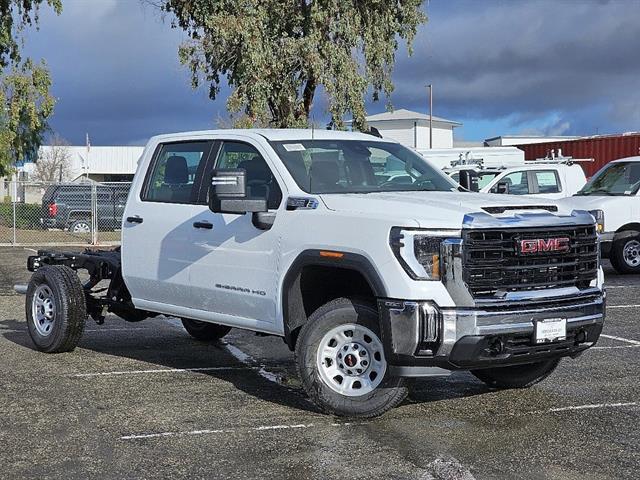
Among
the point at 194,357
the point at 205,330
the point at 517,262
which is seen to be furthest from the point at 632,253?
the point at 517,262

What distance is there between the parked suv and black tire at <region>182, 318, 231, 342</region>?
2032cm

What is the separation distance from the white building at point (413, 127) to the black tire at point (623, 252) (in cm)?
6489

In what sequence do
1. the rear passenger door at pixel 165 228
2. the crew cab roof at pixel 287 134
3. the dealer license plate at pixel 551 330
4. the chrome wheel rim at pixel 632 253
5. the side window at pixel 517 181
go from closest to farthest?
the dealer license plate at pixel 551 330
the crew cab roof at pixel 287 134
the rear passenger door at pixel 165 228
the chrome wheel rim at pixel 632 253
the side window at pixel 517 181

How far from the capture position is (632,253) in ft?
54.7

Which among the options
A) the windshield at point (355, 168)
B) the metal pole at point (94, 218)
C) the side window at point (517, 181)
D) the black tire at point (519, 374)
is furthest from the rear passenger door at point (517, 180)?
the metal pole at point (94, 218)

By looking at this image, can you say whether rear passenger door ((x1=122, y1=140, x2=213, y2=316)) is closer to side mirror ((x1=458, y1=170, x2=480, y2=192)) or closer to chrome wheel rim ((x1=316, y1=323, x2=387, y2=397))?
chrome wheel rim ((x1=316, y1=323, x2=387, y2=397))

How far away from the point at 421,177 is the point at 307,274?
4.61 ft

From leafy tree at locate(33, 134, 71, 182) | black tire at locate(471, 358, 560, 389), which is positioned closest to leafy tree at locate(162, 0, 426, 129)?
black tire at locate(471, 358, 560, 389)

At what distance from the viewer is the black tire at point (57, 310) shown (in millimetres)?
8836

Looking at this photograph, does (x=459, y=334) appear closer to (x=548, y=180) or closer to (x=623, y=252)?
(x=623, y=252)

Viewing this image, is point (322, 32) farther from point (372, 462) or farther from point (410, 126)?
point (410, 126)

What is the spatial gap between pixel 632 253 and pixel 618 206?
41.9 inches

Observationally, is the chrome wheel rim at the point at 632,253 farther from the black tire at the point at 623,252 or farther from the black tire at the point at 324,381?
the black tire at the point at 324,381

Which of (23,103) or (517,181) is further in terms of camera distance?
(23,103)
